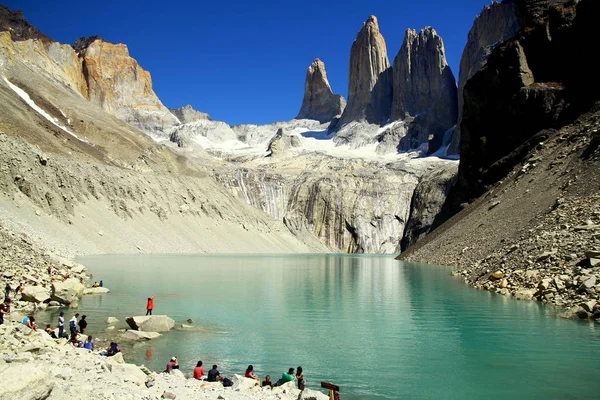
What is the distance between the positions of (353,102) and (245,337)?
183500mm

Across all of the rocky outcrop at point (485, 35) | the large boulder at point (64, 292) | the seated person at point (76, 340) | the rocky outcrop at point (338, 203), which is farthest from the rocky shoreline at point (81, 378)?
the rocky outcrop at point (485, 35)

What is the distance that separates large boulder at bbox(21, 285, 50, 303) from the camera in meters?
20.7

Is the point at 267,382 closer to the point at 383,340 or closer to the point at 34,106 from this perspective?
the point at 383,340

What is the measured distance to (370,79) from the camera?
190 meters

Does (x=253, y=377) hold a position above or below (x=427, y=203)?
below

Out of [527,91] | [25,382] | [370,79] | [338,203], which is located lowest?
[25,382]

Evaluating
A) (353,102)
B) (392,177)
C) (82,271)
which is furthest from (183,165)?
(353,102)

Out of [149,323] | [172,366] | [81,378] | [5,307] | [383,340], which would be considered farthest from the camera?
[149,323]

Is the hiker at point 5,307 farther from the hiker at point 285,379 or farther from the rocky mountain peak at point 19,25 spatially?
the rocky mountain peak at point 19,25

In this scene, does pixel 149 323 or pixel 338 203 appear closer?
pixel 149 323

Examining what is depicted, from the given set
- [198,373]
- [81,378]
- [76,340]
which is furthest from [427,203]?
[81,378]

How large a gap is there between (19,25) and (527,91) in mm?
137940

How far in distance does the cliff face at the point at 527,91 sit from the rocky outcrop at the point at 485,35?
69.6 m

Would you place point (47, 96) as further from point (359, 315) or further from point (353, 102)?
point (353, 102)
